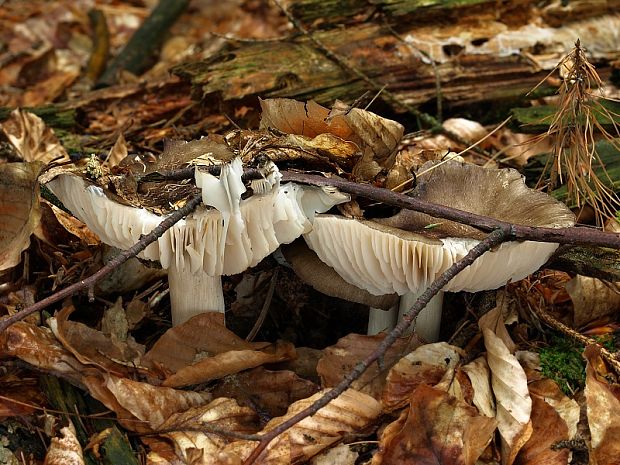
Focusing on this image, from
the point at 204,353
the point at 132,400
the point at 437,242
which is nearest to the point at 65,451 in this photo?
the point at 132,400

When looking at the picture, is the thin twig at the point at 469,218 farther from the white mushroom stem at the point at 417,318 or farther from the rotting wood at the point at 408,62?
the rotting wood at the point at 408,62

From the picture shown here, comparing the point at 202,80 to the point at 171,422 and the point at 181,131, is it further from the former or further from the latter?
the point at 171,422

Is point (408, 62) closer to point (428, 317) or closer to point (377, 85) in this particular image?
point (377, 85)

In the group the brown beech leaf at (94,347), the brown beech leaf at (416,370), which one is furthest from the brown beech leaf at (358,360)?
the brown beech leaf at (94,347)

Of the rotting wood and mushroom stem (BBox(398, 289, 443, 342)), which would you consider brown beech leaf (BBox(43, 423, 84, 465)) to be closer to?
mushroom stem (BBox(398, 289, 443, 342))

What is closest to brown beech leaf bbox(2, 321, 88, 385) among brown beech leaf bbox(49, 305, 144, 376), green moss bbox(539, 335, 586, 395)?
brown beech leaf bbox(49, 305, 144, 376)

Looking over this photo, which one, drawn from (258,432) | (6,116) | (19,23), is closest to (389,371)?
(258,432)
